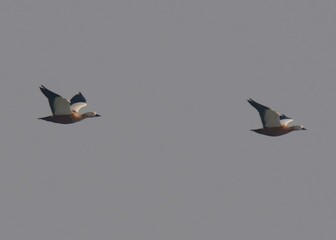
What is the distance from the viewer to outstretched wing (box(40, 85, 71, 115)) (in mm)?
106556

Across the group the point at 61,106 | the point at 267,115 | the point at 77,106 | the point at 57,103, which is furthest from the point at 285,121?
the point at 57,103

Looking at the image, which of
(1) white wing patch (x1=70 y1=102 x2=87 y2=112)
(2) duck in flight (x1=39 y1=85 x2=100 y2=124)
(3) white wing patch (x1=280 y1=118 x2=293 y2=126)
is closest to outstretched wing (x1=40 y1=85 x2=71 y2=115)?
(2) duck in flight (x1=39 y1=85 x2=100 y2=124)

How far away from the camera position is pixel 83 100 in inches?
4567

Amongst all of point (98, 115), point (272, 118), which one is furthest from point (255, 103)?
point (98, 115)

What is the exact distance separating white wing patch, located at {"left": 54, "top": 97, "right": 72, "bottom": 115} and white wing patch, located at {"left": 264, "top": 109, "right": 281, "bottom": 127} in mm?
17914

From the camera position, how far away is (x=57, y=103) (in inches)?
4245

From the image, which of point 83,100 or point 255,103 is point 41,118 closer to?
point 83,100

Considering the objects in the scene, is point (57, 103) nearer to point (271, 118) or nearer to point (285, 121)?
point (271, 118)

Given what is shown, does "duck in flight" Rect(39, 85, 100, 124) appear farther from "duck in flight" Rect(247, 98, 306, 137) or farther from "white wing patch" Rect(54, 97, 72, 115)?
"duck in flight" Rect(247, 98, 306, 137)

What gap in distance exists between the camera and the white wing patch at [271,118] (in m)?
110

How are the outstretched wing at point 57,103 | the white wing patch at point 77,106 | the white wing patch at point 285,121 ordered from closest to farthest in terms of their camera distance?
the outstretched wing at point 57,103 < the white wing patch at point 285,121 < the white wing patch at point 77,106

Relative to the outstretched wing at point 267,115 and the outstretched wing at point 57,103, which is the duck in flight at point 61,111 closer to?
the outstretched wing at point 57,103

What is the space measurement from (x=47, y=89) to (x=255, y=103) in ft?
61.0

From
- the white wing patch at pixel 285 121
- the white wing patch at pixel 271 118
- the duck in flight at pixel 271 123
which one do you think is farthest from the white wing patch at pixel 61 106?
the white wing patch at pixel 285 121
